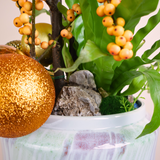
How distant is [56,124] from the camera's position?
0.27 metres

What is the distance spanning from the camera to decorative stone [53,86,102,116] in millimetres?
297

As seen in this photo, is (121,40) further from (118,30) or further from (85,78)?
(85,78)

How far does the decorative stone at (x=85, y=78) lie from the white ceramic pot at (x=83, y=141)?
89mm

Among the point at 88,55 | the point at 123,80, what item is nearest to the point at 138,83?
the point at 123,80

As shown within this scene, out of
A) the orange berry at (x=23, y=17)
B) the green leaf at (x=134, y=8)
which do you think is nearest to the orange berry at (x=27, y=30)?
the orange berry at (x=23, y=17)

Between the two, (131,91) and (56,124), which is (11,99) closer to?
(56,124)

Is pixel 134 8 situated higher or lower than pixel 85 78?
higher

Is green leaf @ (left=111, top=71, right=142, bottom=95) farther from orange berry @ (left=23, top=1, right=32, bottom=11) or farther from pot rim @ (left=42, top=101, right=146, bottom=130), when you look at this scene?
orange berry @ (left=23, top=1, right=32, bottom=11)

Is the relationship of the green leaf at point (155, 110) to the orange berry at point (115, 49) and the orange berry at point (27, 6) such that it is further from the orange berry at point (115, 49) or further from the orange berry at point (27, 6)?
the orange berry at point (27, 6)

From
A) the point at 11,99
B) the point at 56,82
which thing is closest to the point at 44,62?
the point at 56,82

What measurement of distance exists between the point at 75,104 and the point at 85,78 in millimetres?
57

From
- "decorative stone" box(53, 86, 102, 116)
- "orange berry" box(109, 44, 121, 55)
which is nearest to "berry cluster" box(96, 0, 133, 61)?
"orange berry" box(109, 44, 121, 55)

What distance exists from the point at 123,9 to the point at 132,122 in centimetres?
16

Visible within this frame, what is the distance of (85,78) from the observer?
1.10 feet
